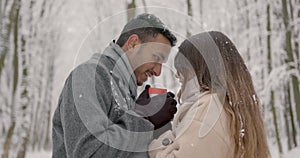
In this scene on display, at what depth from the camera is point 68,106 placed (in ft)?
7.66

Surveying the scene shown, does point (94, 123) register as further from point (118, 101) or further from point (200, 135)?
point (200, 135)

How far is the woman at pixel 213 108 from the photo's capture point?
238 centimetres

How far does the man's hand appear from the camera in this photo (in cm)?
243

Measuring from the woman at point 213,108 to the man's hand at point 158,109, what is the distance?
0.08m

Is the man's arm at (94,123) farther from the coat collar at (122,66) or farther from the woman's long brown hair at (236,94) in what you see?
the woman's long brown hair at (236,94)

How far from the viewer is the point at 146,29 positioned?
8.74ft

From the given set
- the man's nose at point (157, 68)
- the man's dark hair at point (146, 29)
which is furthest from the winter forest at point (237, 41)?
the man's nose at point (157, 68)

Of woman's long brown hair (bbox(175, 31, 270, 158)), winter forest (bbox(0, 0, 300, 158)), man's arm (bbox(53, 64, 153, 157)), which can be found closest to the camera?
man's arm (bbox(53, 64, 153, 157))

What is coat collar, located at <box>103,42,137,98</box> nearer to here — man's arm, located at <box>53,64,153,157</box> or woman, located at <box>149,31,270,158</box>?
man's arm, located at <box>53,64,153,157</box>

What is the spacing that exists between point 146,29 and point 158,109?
0.55 metres

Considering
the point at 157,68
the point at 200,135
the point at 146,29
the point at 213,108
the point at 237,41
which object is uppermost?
the point at 237,41

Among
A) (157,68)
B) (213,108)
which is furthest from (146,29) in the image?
(213,108)

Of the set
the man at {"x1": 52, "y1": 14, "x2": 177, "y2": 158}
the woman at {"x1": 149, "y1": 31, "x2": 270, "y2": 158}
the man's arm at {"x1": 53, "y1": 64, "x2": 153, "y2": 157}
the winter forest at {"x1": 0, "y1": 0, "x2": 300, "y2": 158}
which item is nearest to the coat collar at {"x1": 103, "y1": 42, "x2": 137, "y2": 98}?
the man at {"x1": 52, "y1": 14, "x2": 177, "y2": 158}

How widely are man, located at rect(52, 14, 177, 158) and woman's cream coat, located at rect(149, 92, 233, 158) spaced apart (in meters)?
0.09
